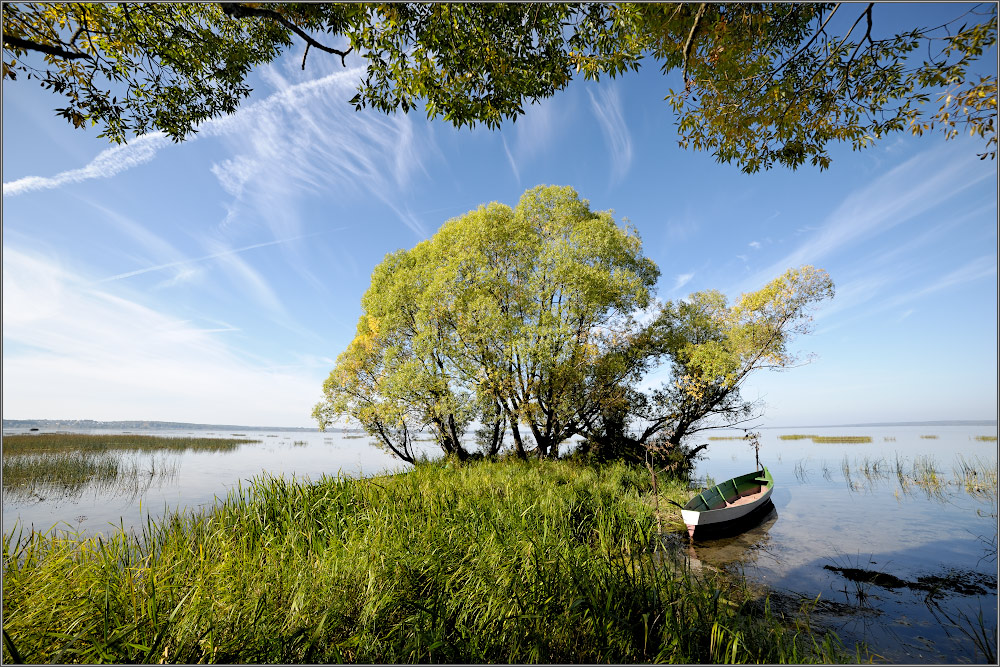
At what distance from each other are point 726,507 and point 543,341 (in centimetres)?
707

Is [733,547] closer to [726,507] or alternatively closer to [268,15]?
[726,507]

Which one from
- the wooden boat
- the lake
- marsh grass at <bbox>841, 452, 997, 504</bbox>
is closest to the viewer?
the lake

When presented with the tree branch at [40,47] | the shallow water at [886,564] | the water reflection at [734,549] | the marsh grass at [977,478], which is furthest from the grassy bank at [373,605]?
the marsh grass at [977,478]

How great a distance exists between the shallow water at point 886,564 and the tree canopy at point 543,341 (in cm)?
511

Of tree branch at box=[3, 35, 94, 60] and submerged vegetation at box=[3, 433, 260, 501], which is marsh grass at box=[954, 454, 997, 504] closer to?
tree branch at box=[3, 35, 94, 60]

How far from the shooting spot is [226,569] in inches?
176

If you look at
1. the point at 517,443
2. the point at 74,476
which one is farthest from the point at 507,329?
the point at 74,476

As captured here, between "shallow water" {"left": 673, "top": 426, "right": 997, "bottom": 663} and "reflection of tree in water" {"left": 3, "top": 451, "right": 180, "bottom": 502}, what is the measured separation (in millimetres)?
18241

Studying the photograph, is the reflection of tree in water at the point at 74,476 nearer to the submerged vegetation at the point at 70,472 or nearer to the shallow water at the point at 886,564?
the submerged vegetation at the point at 70,472

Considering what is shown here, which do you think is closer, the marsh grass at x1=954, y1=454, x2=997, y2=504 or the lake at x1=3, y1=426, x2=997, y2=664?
the lake at x1=3, y1=426, x2=997, y2=664

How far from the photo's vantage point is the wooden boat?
8.80m

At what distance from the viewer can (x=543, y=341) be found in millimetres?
13688

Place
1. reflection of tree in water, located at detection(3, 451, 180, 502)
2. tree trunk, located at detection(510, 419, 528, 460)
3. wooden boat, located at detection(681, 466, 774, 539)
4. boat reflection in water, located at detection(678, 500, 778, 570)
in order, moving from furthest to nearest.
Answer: tree trunk, located at detection(510, 419, 528, 460)
reflection of tree in water, located at detection(3, 451, 180, 502)
wooden boat, located at detection(681, 466, 774, 539)
boat reflection in water, located at detection(678, 500, 778, 570)

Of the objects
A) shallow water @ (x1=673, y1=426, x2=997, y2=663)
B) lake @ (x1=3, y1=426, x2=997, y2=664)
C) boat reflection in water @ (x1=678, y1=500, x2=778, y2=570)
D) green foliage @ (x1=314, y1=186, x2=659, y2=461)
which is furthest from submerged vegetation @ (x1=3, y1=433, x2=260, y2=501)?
shallow water @ (x1=673, y1=426, x2=997, y2=663)
